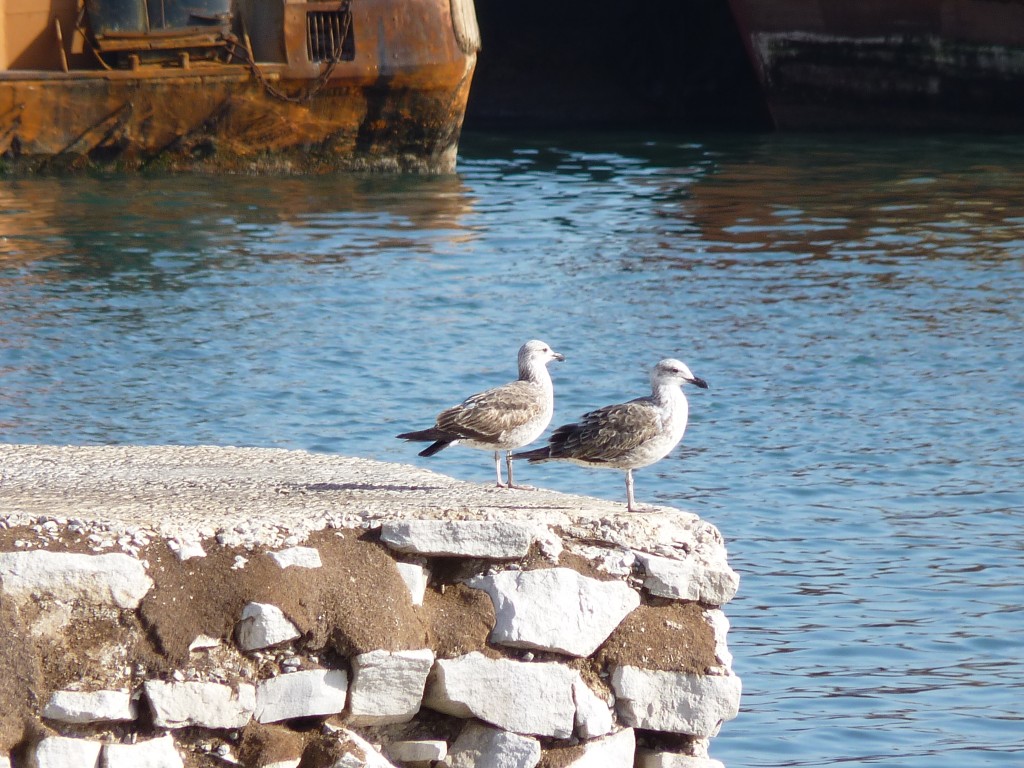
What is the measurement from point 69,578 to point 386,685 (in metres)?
1.17

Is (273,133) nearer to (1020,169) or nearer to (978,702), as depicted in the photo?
(1020,169)

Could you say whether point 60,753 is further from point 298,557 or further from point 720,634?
point 720,634

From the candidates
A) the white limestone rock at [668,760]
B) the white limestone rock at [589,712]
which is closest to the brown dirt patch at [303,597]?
the white limestone rock at [589,712]

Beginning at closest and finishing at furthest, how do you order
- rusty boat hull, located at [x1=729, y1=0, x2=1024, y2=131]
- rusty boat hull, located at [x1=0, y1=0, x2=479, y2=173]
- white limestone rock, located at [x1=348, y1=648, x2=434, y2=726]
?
1. white limestone rock, located at [x1=348, y1=648, x2=434, y2=726]
2. rusty boat hull, located at [x1=0, y1=0, x2=479, y2=173]
3. rusty boat hull, located at [x1=729, y1=0, x2=1024, y2=131]

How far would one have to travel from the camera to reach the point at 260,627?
5598mm

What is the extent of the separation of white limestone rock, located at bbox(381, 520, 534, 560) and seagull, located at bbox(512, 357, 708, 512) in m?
0.92

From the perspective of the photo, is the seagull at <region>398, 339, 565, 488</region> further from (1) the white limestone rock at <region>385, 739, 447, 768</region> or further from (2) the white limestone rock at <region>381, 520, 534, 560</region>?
(1) the white limestone rock at <region>385, 739, 447, 768</region>

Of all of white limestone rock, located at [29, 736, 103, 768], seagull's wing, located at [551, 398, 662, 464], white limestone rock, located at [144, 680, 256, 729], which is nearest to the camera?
white limestone rock, located at [29, 736, 103, 768]

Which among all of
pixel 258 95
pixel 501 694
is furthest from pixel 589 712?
pixel 258 95

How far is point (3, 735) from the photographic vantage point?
5293mm

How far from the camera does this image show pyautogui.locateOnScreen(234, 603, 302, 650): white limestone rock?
5598 millimetres

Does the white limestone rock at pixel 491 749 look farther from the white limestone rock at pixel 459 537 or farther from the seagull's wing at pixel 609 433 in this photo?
the seagull's wing at pixel 609 433

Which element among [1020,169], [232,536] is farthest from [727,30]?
[232,536]

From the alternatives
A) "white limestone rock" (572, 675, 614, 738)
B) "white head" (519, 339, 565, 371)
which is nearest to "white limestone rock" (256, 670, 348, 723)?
"white limestone rock" (572, 675, 614, 738)
